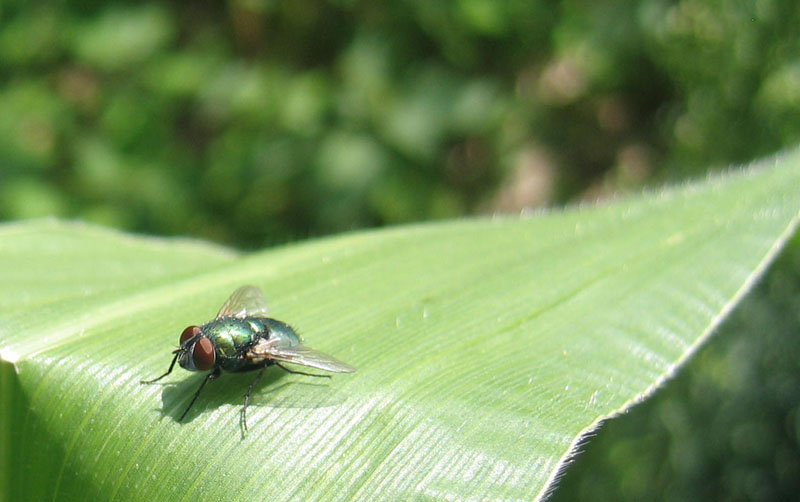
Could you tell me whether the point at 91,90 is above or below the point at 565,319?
below

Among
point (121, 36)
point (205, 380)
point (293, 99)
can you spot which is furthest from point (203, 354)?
point (121, 36)

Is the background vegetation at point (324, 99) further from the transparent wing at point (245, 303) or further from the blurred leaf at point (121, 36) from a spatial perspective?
the transparent wing at point (245, 303)

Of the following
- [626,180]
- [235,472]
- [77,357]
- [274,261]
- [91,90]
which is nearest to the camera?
[235,472]

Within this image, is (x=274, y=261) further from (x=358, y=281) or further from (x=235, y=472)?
(x=235, y=472)

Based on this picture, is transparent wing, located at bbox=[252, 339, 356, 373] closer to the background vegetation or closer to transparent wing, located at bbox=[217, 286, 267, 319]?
transparent wing, located at bbox=[217, 286, 267, 319]

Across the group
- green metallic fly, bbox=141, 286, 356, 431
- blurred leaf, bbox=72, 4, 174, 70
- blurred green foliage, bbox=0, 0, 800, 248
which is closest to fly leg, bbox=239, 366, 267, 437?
green metallic fly, bbox=141, 286, 356, 431

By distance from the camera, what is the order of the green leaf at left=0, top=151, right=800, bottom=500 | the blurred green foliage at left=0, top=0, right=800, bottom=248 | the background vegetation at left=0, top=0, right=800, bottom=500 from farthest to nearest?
the blurred green foliage at left=0, top=0, right=800, bottom=248 → the background vegetation at left=0, top=0, right=800, bottom=500 → the green leaf at left=0, top=151, right=800, bottom=500

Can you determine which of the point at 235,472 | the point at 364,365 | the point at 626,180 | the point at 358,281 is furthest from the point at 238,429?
the point at 626,180

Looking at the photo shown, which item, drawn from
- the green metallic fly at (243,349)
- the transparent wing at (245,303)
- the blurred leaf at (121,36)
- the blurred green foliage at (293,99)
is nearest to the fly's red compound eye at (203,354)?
the green metallic fly at (243,349)
